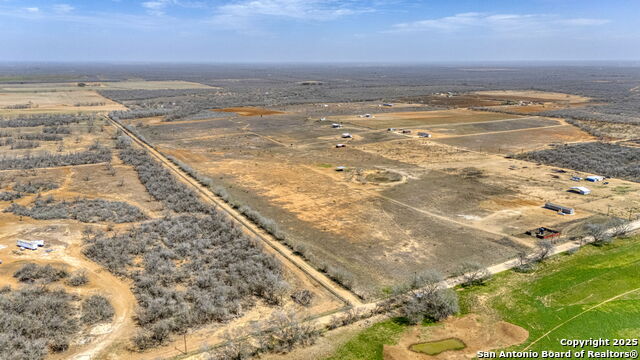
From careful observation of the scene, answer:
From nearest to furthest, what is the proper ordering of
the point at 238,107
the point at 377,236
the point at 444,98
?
1. the point at 377,236
2. the point at 238,107
3. the point at 444,98

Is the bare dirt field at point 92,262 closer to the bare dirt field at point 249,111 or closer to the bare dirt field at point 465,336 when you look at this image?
the bare dirt field at point 465,336

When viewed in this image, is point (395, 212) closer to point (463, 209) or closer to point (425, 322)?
point (463, 209)

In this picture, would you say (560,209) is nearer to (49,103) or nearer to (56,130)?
(56,130)

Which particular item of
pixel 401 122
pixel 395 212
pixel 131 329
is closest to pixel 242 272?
pixel 131 329

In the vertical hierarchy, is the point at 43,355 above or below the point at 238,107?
below

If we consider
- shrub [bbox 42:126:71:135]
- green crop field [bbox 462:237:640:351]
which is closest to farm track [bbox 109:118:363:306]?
green crop field [bbox 462:237:640:351]

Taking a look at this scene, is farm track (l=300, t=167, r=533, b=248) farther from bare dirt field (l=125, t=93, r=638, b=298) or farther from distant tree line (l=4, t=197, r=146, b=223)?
distant tree line (l=4, t=197, r=146, b=223)

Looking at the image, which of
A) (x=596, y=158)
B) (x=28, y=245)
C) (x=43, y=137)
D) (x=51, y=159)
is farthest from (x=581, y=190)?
(x=43, y=137)
